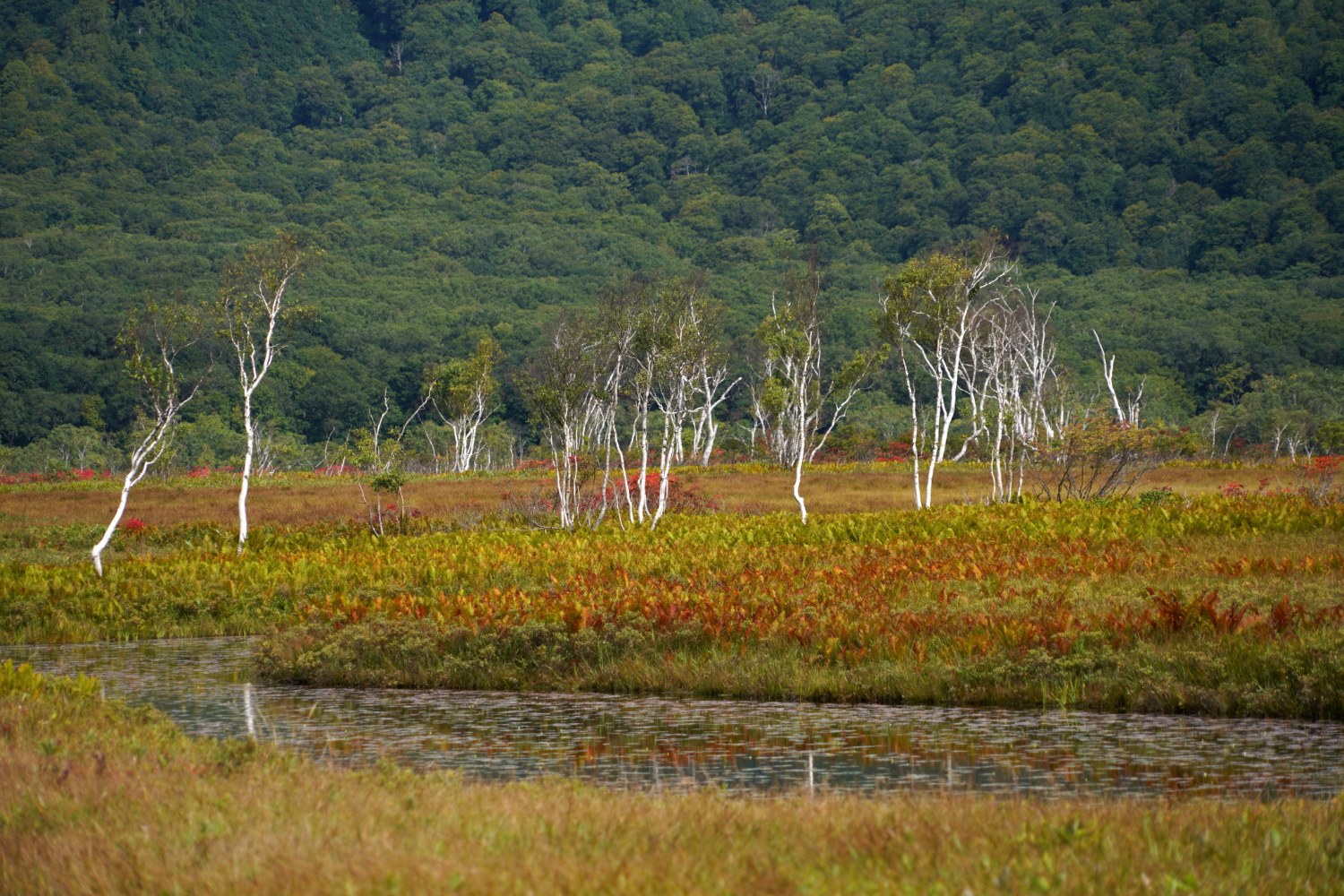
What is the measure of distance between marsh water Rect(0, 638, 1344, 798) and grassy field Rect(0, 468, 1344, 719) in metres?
0.49

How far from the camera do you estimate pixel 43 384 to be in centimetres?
10631

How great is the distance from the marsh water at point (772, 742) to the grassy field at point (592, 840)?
58.3 inches

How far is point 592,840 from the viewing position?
6.50m

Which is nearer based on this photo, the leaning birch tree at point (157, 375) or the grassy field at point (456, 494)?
the leaning birch tree at point (157, 375)

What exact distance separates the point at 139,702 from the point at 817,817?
9.41 meters

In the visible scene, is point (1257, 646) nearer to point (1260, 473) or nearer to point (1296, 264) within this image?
point (1260, 473)

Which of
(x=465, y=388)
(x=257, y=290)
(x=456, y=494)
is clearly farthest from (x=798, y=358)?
(x=465, y=388)

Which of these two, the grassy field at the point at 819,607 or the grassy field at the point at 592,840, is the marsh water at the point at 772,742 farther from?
the grassy field at the point at 592,840

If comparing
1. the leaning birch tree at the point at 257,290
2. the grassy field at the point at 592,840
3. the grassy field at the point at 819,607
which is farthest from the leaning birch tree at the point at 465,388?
the grassy field at the point at 592,840

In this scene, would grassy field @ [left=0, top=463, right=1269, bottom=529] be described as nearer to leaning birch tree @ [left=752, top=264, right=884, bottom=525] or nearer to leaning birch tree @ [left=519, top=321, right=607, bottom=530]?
leaning birch tree @ [left=752, top=264, right=884, bottom=525]

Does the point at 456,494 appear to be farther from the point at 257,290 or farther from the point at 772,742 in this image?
the point at 772,742

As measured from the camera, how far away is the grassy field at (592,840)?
18.9 feet

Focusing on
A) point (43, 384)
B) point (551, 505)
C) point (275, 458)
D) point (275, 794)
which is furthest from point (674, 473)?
point (43, 384)

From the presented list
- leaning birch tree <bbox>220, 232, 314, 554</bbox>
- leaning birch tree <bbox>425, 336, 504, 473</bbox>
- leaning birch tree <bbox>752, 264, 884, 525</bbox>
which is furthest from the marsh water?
leaning birch tree <bbox>425, 336, 504, 473</bbox>
